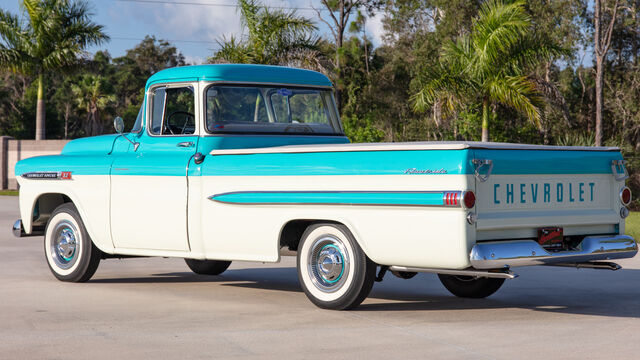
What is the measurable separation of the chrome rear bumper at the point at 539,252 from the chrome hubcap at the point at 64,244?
194 inches

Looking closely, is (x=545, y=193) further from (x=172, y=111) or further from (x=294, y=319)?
(x=172, y=111)

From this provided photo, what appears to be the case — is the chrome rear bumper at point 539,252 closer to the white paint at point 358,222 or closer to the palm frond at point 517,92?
the white paint at point 358,222

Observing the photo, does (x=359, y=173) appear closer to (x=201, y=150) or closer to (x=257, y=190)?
(x=257, y=190)

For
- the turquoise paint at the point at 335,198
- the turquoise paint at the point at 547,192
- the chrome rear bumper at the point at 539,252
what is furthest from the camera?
the turquoise paint at the point at 547,192

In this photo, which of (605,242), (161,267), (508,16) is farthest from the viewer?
(508,16)

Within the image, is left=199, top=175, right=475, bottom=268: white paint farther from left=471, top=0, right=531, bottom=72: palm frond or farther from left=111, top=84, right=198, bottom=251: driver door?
left=471, top=0, right=531, bottom=72: palm frond

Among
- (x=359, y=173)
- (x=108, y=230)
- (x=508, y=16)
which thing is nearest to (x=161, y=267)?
(x=108, y=230)

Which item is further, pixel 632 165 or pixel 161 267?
pixel 632 165

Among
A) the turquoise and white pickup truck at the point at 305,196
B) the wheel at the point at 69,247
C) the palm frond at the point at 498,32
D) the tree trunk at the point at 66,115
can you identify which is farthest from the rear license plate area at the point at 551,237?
the tree trunk at the point at 66,115

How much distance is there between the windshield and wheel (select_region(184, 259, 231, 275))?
2.12m

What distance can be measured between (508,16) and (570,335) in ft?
55.7

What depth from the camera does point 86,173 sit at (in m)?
10.1

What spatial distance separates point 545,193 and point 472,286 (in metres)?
1.70

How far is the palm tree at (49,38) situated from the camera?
37125 mm
